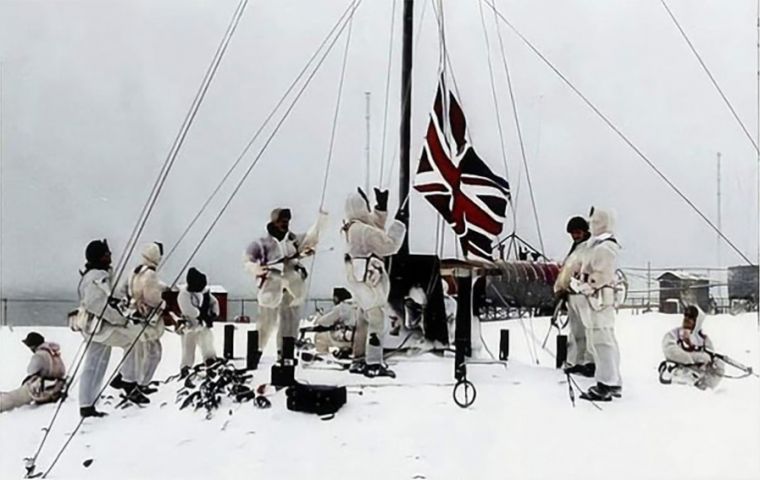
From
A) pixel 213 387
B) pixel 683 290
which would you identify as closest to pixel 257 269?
pixel 213 387

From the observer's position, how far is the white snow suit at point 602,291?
1557 millimetres

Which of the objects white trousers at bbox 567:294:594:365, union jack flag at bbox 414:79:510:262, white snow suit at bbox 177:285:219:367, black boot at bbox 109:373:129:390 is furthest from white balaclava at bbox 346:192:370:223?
black boot at bbox 109:373:129:390

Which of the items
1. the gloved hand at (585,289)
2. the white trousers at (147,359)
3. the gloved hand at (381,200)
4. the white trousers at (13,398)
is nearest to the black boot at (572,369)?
the gloved hand at (585,289)

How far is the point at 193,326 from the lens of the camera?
1515 millimetres

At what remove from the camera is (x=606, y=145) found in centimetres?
165

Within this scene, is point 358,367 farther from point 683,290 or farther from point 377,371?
point 683,290

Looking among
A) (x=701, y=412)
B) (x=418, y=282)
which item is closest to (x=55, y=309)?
(x=418, y=282)

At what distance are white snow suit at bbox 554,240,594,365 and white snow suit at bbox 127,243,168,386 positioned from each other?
80 centimetres

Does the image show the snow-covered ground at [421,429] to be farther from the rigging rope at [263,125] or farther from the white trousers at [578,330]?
the rigging rope at [263,125]

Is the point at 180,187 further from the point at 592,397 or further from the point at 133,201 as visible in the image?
the point at 592,397

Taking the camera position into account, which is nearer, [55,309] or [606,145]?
[55,309]

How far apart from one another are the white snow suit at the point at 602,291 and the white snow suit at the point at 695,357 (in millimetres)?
148

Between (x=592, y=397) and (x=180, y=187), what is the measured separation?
37.8 inches

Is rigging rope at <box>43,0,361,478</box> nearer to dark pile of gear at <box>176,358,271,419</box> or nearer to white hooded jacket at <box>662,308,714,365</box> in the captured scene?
dark pile of gear at <box>176,358,271,419</box>
